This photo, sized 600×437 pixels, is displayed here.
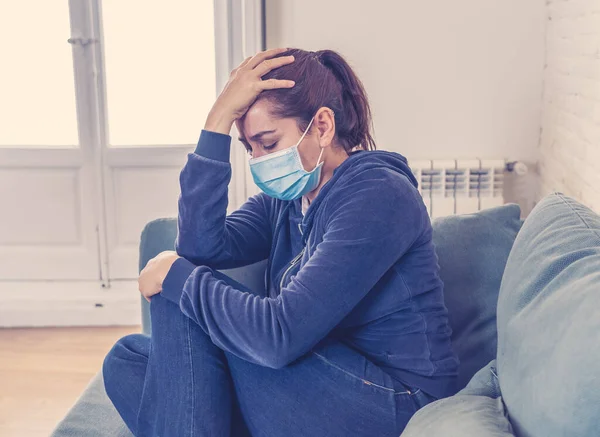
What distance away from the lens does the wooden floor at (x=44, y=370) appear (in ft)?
7.67

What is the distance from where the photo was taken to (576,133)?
223cm

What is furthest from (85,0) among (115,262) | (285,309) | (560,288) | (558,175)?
(560,288)

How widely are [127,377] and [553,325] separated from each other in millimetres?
845

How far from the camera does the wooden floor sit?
2.34 metres

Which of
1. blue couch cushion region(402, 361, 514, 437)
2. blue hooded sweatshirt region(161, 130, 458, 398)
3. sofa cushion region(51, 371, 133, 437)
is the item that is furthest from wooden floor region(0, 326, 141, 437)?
blue couch cushion region(402, 361, 514, 437)

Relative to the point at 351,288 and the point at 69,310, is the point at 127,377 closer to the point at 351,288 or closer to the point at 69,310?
the point at 351,288

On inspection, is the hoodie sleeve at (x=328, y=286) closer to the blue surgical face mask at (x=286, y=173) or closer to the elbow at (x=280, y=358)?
the elbow at (x=280, y=358)

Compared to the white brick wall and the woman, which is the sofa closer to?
the woman

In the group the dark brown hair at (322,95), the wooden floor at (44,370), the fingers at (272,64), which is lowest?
the wooden floor at (44,370)

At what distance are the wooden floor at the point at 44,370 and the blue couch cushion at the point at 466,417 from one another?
1593 mm

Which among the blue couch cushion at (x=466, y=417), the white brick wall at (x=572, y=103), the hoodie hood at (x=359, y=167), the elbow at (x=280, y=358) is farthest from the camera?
the white brick wall at (x=572, y=103)

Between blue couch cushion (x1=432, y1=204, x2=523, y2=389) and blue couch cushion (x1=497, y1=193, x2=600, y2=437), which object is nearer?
blue couch cushion (x1=497, y1=193, x2=600, y2=437)

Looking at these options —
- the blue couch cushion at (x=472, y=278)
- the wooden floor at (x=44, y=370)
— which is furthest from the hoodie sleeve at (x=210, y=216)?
the wooden floor at (x=44, y=370)

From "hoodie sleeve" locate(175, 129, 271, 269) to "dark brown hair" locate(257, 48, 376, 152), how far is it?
0.49ft
